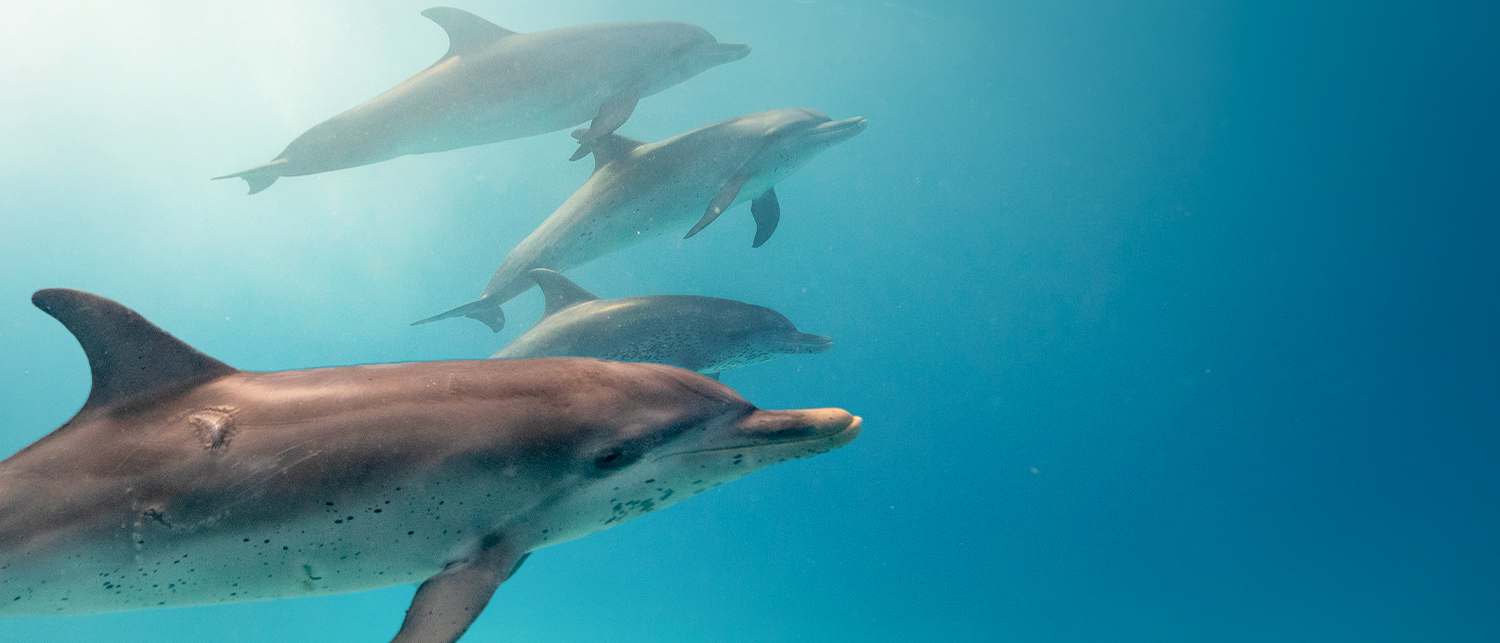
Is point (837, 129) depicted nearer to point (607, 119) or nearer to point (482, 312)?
point (607, 119)

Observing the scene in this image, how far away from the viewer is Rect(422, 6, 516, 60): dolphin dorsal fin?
24.7 ft

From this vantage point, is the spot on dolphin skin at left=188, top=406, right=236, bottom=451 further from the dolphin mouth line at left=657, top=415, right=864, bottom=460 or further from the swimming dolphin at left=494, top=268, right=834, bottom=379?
the swimming dolphin at left=494, top=268, right=834, bottom=379

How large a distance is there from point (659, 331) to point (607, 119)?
2.69 m

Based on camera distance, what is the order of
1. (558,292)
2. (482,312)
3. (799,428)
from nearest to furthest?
(799,428), (558,292), (482,312)

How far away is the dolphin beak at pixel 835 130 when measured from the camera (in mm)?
7699

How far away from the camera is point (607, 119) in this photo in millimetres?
7453

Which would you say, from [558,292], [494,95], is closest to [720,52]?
[494,95]

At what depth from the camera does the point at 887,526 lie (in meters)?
24.2

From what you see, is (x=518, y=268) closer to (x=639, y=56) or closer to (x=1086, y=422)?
(x=639, y=56)

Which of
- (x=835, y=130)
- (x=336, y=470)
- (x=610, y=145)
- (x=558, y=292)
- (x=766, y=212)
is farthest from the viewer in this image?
(x=766, y=212)

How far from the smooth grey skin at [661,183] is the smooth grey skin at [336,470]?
5.13 metres

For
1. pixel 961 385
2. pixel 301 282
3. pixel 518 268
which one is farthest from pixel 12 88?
pixel 961 385

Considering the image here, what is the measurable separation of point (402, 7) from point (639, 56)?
17701 millimetres

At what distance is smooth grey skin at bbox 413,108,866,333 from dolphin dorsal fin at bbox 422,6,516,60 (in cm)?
148
